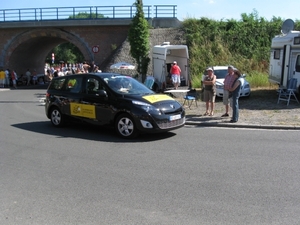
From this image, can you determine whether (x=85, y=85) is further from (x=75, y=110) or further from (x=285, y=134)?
(x=285, y=134)

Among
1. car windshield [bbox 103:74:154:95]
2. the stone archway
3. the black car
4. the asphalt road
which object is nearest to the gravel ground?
the asphalt road

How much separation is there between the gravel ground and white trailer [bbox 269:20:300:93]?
1.13 meters

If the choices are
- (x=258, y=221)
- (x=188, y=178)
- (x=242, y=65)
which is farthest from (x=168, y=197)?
(x=242, y=65)

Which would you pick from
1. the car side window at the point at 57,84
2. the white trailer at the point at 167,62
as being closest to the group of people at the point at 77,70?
the white trailer at the point at 167,62

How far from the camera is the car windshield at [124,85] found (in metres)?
8.88

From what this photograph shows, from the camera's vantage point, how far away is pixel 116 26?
29984 millimetres

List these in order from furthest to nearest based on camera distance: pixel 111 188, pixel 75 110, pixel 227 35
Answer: pixel 227 35 < pixel 75 110 < pixel 111 188

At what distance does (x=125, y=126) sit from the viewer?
8359mm

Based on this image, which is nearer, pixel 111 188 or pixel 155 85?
pixel 111 188

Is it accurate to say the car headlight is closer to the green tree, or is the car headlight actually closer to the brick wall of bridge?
the green tree

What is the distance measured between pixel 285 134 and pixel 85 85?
18.7 feet

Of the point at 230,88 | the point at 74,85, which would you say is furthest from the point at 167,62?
the point at 74,85

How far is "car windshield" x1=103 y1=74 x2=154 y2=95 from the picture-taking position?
8883 mm

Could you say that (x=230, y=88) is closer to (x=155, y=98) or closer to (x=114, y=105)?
(x=155, y=98)
